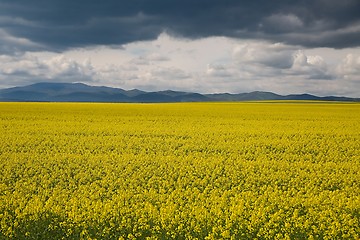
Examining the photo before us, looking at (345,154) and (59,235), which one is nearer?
(59,235)

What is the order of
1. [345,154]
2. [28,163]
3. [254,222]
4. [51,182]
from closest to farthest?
1. [254,222]
2. [51,182]
3. [28,163]
4. [345,154]

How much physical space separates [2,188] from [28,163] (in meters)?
4.33

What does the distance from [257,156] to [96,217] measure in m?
12.1

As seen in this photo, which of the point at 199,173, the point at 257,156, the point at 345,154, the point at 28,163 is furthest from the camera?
the point at 345,154

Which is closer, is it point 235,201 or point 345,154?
point 235,201

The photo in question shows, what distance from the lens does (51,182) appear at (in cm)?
1464

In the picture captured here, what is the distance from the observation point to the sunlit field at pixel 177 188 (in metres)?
9.83

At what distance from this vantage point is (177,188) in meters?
13.5

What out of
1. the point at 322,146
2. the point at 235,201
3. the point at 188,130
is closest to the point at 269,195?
the point at 235,201

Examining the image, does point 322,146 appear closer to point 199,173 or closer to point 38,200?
point 199,173

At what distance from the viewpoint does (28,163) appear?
57.1 feet

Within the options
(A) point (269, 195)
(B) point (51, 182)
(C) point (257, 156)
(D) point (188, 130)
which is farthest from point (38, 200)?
(D) point (188, 130)

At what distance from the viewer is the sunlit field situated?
983 centimetres

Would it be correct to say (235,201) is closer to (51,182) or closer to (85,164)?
(51,182)
